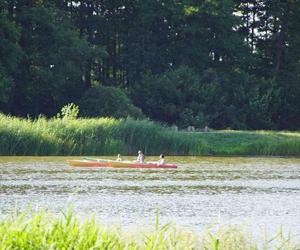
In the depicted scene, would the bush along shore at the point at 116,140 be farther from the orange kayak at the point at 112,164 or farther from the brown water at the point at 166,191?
the orange kayak at the point at 112,164

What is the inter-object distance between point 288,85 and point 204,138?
2035 centimetres

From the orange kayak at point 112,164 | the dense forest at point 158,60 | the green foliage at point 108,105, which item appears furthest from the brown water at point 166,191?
the dense forest at point 158,60

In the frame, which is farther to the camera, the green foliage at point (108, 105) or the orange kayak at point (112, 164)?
the green foliage at point (108, 105)

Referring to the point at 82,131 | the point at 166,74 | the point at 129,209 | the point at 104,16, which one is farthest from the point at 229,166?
the point at 104,16

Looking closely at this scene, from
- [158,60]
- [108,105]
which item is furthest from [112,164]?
[158,60]

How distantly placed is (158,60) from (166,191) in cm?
4449

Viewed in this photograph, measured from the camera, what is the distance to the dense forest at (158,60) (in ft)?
→ 207

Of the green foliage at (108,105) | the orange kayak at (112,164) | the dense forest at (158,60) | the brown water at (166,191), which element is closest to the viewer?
the brown water at (166,191)

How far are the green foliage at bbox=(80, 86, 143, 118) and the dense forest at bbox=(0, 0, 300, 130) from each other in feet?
0.24

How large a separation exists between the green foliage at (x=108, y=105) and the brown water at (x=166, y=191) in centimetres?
1607

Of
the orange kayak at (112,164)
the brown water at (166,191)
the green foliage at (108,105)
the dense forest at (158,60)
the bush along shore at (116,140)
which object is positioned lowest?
the brown water at (166,191)

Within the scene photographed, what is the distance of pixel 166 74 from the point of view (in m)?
69.8

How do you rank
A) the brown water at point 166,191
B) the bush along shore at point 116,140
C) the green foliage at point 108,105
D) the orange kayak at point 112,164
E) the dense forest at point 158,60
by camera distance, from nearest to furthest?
the brown water at point 166,191 → the orange kayak at point 112,164 → the bush along shore at point 116,140 → the green foliage at point 108,105 → the dense forest at point 158,60

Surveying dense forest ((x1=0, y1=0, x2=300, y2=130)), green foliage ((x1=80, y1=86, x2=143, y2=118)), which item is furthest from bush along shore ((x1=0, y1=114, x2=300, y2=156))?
dense forest ((x1=0, y1=0, x2=300, y2=130))
